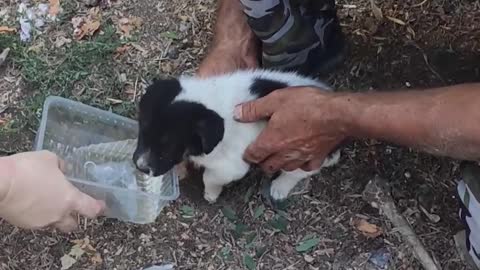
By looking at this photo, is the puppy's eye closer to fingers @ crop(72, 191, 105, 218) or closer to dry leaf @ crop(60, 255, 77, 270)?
fingers @ crop(72, 191, 105, 218)

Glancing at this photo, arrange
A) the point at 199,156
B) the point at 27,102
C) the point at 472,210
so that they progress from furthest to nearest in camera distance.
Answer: the point at 27,102 < the point at 199,156 < the point at 472,210

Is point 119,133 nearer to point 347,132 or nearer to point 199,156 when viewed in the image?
point 199,156

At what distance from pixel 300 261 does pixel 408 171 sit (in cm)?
45

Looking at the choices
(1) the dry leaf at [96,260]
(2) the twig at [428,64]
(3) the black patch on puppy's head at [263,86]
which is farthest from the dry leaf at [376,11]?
(1) the dry leaf at [96,260]

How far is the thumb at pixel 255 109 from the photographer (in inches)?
103

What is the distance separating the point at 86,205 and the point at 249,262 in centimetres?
66

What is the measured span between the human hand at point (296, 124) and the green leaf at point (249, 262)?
36cm

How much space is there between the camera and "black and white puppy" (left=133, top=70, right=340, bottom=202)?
2549 mm

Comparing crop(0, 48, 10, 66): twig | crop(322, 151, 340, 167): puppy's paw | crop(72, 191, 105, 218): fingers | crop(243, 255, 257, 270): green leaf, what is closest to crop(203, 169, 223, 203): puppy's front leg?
crop(243, 255, 257, 270): green leaf

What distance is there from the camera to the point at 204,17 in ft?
11.2

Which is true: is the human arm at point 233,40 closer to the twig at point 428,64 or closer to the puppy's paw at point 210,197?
the puppy's paw at point 210,197

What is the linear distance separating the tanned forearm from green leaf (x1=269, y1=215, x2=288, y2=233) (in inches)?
21.0

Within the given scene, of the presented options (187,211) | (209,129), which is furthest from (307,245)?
(209,129)

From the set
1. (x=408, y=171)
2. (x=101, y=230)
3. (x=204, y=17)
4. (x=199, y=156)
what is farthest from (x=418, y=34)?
(x=101, y=230)
